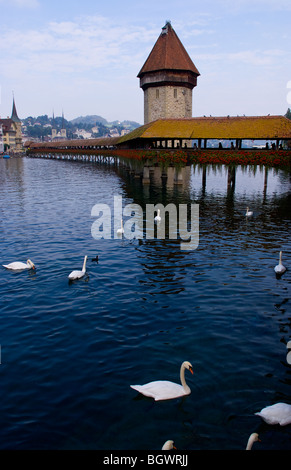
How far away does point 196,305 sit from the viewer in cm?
A: 1141

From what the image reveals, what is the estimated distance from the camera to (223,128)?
37.4 m

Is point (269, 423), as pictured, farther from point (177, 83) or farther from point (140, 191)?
point (177, 83)

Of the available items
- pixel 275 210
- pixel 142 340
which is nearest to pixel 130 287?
pixel 142 340

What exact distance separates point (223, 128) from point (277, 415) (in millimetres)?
34171

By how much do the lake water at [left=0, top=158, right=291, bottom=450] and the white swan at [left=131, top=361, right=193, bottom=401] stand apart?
175mm

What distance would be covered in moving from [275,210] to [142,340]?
21357mm

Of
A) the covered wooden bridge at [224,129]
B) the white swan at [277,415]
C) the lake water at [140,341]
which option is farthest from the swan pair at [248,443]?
the covered wooden bridge at [224,129]

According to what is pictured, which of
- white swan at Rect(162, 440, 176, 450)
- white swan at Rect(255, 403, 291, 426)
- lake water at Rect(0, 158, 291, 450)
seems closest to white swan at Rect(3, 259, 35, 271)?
lake water at Rect(0, 158, 291, 450)

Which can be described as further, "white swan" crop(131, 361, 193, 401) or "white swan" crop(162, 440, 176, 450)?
"white swan" crop(131, 361, 193, 401)

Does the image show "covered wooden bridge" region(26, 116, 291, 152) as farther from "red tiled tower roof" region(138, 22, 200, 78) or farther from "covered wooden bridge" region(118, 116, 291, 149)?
"red tiled tower roof" region(138, 22, 200, 78)

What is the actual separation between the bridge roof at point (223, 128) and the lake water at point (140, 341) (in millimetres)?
19258

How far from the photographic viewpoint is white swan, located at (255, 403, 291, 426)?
21.8 feet

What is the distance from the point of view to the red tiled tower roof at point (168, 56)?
63.1m

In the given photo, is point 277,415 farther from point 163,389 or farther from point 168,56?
point 168,56
